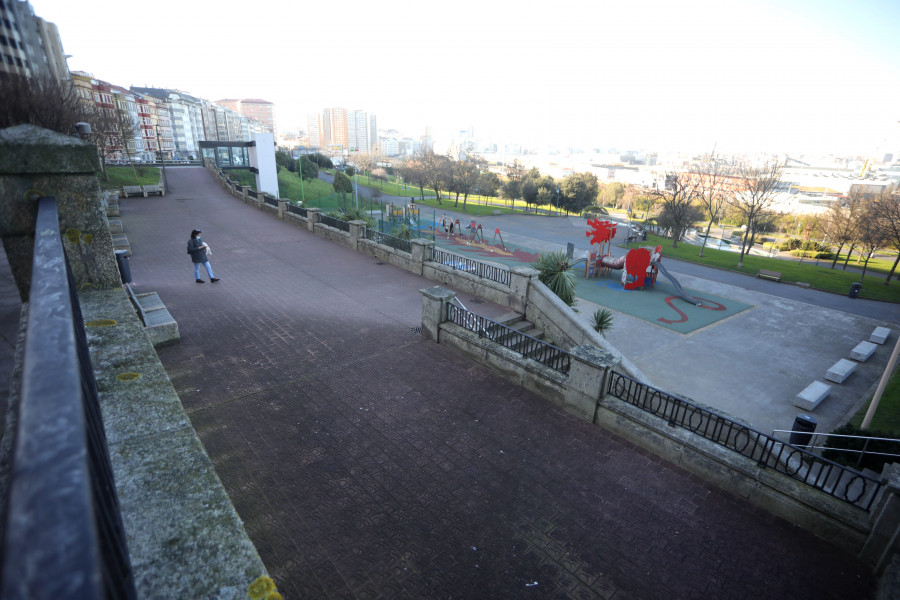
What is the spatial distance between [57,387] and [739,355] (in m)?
21.7

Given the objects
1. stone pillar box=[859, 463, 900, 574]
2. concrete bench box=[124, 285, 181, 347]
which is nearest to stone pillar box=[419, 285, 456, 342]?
concrete bench box=[124, 285, 181, 347]

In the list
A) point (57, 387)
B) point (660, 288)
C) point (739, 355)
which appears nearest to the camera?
point (57, 387)

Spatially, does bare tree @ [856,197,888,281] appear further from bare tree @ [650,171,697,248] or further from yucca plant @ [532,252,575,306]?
yucca plant @ [532,252,575,306]

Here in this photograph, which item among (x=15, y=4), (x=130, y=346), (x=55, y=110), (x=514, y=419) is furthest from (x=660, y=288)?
(x=15, y=4)

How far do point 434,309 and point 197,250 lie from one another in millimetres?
7538

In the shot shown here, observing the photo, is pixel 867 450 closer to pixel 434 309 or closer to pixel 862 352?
pixel 434 309

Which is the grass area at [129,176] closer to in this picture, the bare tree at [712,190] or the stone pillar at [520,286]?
the stone pillar at [520,286]

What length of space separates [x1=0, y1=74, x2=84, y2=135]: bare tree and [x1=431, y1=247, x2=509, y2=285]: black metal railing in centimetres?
1551

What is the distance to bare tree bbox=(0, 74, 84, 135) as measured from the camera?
1931 centimetres

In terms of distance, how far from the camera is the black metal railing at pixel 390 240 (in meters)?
16.7

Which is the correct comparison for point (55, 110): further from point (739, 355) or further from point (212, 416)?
point (739, 355)

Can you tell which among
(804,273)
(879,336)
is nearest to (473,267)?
(879,336)

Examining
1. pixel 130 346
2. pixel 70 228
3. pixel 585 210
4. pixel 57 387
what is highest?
pixel 57 387

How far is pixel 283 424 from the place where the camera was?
24.7 ft
